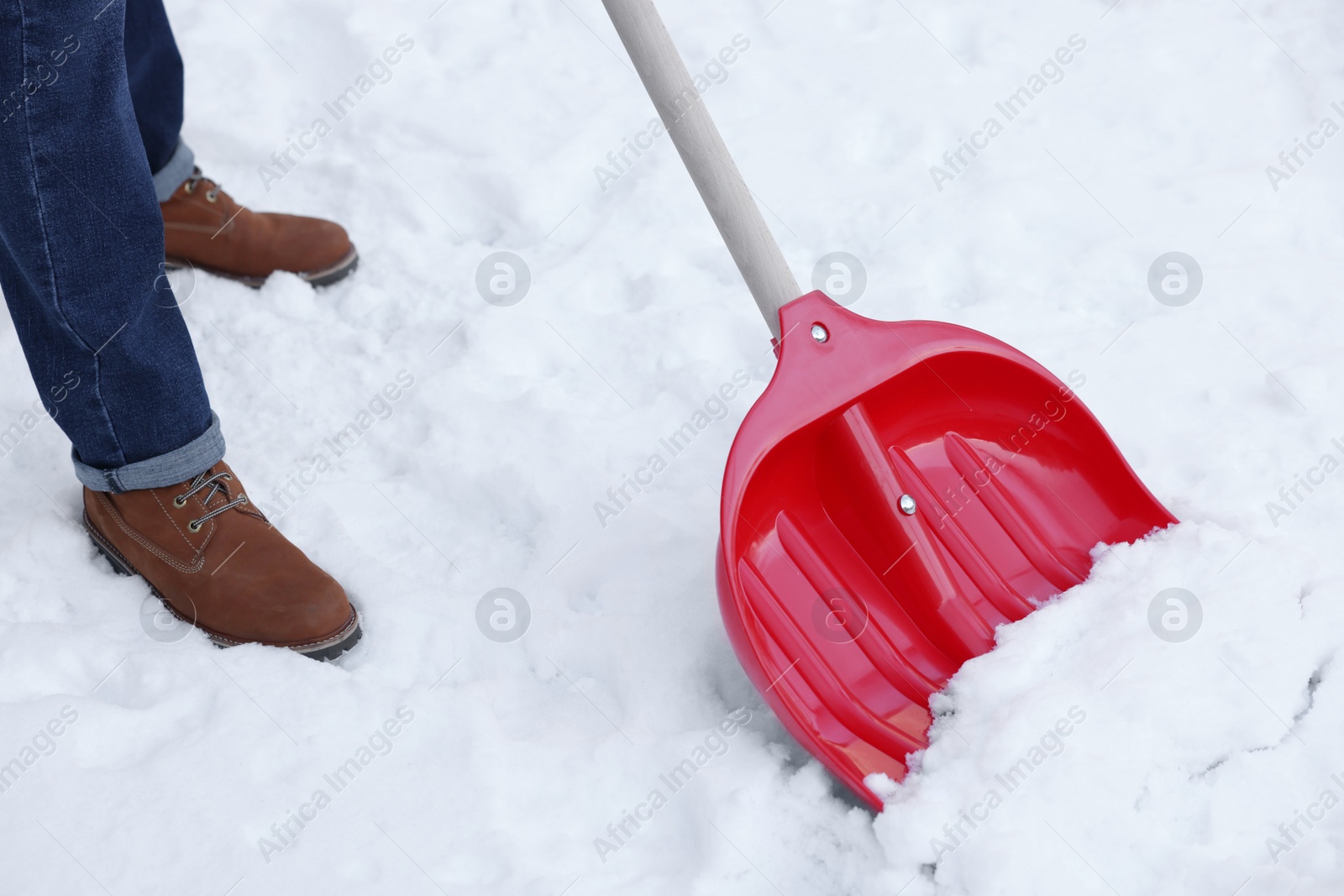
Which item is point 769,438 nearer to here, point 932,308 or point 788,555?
point 788,555

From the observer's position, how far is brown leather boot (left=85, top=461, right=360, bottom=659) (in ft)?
4.21

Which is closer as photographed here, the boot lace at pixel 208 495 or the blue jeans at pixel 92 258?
the blue jeans at pixel 92 258

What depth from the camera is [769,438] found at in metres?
1.13

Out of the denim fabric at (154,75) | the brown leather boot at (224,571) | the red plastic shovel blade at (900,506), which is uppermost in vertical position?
the red plastic shovel blade at (900,506)

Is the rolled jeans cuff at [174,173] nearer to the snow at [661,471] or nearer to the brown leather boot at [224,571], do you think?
the snow at [661,471]

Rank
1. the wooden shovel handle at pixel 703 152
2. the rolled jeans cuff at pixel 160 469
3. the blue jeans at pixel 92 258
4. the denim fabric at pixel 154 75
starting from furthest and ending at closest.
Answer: the denim fabric at pixel 154 75, the rolled jeans cuff at pixel 160 469, the wooden shovel handle at pixel 703 152, the blue jeans at pixel 92 258

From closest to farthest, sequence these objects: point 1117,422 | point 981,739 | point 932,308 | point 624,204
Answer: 1. point 981,739
2. point 1117,422
3. point 932,308
4. point 624,204

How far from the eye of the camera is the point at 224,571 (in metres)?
1.30

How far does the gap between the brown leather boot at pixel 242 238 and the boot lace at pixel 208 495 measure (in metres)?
0.55

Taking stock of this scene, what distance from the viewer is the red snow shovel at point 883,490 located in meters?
1.13

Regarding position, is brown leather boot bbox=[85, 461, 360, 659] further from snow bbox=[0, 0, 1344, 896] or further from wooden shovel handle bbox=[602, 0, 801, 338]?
wooden shovel handle bbox=[602, 0, 801, 338]

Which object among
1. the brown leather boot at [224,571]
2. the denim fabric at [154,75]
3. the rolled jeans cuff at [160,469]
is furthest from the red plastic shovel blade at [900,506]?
the denim fabric at [154,75]

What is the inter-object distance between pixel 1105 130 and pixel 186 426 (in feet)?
5.48

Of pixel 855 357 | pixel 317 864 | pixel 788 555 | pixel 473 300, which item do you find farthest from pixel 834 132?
pixel 317 864
